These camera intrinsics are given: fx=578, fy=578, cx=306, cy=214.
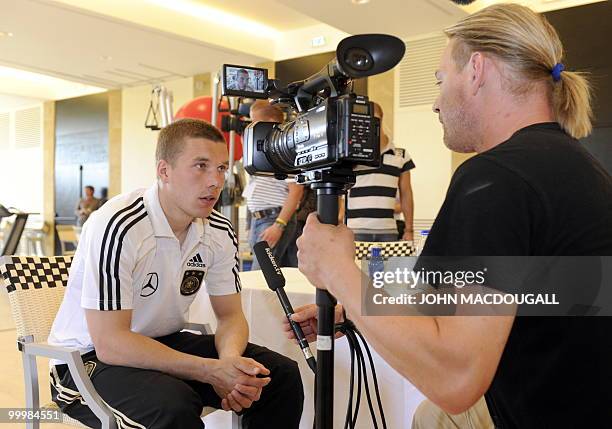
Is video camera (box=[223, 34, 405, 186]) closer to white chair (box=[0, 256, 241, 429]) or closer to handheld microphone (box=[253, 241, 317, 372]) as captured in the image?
handheld microphone (box=[253, 241, 317, 372])

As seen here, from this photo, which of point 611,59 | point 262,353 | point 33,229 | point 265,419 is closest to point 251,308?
point 262,353

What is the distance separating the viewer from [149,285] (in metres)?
1.58

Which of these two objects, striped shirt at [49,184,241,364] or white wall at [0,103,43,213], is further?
white wall at [0,103,43,213]

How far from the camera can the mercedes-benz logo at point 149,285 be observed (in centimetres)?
157

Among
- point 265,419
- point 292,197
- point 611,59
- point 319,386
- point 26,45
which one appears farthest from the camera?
point 26,45

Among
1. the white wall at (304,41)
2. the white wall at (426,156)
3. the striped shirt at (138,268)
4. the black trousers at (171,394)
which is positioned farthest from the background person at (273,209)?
the white wall at (304,41)

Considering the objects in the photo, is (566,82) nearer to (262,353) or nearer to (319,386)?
(319,386)

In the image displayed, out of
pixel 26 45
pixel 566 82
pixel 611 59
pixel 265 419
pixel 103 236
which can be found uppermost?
pixel 26 45

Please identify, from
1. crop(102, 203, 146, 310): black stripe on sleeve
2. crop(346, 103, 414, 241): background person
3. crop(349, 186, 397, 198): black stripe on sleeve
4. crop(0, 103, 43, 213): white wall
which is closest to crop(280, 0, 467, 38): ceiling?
crop(346, 103, 414, 241): background person

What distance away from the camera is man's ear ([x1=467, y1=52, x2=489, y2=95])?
93 cm

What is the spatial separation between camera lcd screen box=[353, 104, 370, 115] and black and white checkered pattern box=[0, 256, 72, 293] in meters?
1.24

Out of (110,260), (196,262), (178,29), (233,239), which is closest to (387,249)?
(233,239)

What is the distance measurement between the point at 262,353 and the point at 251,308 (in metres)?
0.34

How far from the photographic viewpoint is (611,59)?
521 centimetres
